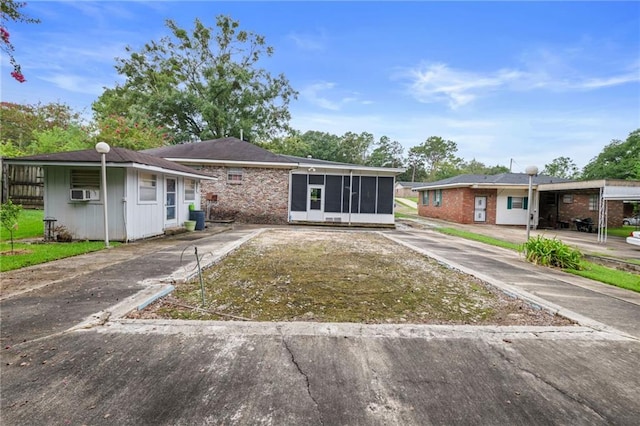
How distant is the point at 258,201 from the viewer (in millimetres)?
14938

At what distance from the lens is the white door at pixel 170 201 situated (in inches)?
400

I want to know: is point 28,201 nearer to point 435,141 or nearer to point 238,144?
point 238,144

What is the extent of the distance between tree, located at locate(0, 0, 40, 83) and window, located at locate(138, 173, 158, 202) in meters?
3.50

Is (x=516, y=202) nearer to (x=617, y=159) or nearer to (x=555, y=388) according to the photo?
(x=555, y=388)

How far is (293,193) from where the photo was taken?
14992mm

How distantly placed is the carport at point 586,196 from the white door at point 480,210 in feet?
9.98

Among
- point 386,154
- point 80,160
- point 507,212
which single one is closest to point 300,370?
point 80,160

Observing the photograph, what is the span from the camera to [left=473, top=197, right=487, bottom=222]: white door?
1897 cm

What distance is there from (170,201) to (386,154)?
56410 millimetres

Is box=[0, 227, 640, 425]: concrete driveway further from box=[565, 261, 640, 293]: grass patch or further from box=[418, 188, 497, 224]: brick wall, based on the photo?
box=[418, 188, 497, 224]: brick wall

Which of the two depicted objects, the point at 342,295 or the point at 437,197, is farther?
the point at 437,197

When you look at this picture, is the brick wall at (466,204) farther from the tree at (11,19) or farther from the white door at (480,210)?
the tree at (11,19)

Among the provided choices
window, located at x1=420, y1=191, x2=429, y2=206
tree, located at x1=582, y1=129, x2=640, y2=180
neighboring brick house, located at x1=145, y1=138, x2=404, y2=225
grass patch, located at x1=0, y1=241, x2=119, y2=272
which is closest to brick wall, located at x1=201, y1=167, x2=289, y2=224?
neighboring brick house, located at x1=145, y1=138, x2=404, y2=225

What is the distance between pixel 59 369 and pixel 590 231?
73.9 ft
